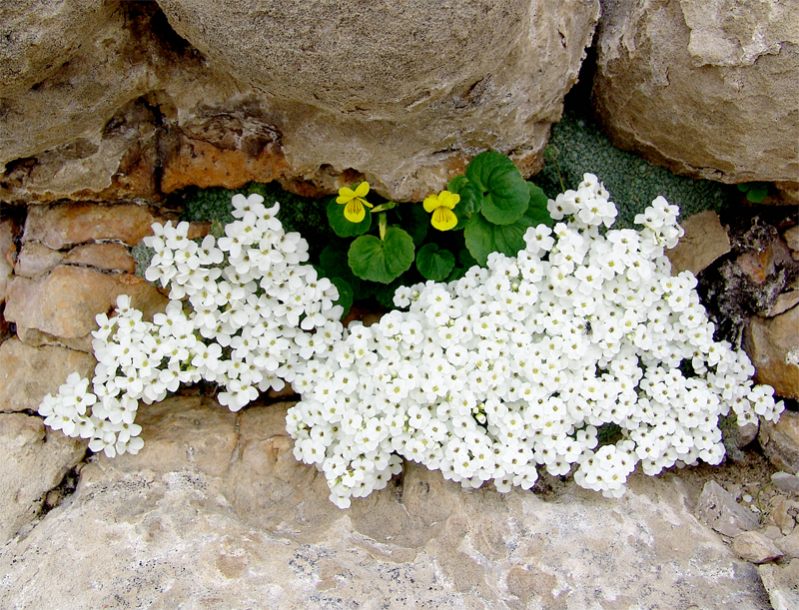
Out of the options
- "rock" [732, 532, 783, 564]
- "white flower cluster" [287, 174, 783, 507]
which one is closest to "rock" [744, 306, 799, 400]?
"white flower cluster" [287, 174, 783, 507]

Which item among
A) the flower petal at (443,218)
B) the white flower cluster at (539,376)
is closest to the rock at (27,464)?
the white flower cluster at (539,376)

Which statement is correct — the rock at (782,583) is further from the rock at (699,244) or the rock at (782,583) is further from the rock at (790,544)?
the rock at (699,244)

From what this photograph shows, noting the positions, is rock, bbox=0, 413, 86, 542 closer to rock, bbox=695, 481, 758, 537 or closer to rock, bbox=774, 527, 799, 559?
rock, bbox=695, 481, 758, 537

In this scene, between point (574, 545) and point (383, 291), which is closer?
point (574, 545)

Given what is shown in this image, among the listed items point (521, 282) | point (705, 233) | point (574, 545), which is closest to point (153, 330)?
point (521, 282)

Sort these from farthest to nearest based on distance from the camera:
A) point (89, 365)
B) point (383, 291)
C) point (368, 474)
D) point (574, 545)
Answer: point (383, 291) < point (89, 365) < point (368, 474) < point (574, 545)

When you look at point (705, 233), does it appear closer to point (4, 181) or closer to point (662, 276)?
point (662, 276)

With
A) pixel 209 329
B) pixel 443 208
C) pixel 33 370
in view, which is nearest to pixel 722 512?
pixel 443 208
